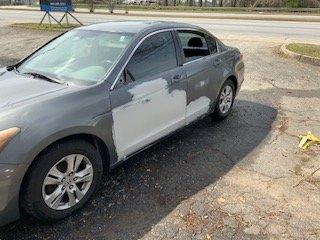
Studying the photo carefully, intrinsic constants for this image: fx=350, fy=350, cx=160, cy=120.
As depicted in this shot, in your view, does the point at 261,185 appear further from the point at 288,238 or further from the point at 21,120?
the point at 21,120

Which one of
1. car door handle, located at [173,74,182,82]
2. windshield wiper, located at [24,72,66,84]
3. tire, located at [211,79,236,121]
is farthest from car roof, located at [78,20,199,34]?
tire, located at [211,79,236,121]

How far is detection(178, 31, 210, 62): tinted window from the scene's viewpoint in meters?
4.46

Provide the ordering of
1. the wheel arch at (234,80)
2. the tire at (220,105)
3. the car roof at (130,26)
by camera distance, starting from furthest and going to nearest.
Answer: the wheel arch at (234,80), the tire at (220,105), the car roof at (130,26)

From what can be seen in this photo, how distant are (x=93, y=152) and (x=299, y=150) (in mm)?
2845

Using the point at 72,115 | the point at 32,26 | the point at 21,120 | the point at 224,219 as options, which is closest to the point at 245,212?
the point at 224,219

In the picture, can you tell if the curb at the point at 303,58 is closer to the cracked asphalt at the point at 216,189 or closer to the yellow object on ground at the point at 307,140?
the cracked asphalt at the point at 216,189

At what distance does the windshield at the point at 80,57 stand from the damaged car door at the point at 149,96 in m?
0.24

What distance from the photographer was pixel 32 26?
17.8 m

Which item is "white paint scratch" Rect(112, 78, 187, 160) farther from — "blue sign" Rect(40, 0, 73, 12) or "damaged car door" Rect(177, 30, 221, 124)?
"blue sign" Rect(40, 0, 73, 12)

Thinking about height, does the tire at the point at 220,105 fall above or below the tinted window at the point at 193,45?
below

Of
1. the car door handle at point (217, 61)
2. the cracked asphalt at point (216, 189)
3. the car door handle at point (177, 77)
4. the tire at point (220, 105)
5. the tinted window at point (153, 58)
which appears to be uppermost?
the tinted window at point (153, 58)

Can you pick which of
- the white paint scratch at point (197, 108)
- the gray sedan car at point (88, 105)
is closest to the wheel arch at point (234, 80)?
the gray sedan car at point (88, 105)

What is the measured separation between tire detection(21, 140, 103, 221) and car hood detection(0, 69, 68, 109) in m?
0.52

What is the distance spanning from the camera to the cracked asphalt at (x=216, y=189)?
10.1 ft
